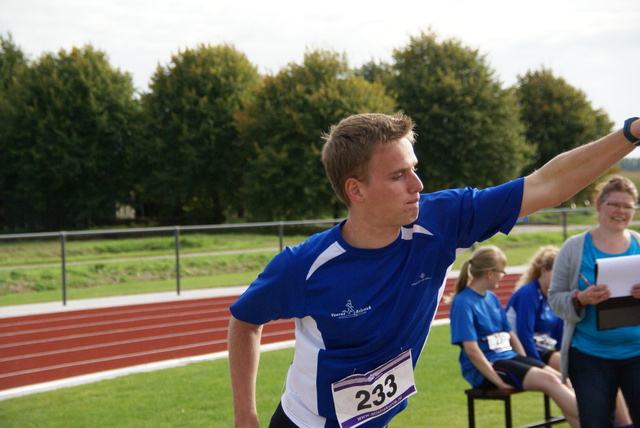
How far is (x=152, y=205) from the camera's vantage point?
1983 inches

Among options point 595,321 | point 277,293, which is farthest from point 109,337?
point 277,293

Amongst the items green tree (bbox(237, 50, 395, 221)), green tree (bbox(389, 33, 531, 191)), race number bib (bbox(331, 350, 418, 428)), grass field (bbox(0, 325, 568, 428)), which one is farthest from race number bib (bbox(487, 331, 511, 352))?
green tree (bbox(389, 33, 531, 191))

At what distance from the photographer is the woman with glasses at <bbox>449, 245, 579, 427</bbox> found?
17.2 feet

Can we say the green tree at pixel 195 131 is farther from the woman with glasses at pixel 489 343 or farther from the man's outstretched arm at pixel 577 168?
the man's outstretched arm at pixel 577 168

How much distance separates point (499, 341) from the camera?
18.2 feet

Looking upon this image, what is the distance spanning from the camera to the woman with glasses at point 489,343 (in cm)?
523

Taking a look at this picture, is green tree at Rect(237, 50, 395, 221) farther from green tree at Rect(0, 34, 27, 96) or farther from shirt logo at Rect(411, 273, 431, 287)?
shirt logo at Rect(411, 273, 431, 287)

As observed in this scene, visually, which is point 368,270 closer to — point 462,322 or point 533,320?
point 462,322

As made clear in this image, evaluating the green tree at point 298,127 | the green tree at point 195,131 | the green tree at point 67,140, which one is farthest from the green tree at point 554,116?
the green tree at point 67,140

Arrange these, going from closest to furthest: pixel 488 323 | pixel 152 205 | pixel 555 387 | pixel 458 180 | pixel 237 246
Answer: pixel 555 387 → pixel 488 323 → pixel 237 246 → pixel 458 180 → pixel 152 205

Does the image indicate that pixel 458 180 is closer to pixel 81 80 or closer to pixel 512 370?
pixel 81 80

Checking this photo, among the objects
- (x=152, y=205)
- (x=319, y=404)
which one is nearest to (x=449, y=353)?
(x=319, y=404)

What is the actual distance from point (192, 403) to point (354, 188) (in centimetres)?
494

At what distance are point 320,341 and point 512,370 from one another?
3118 mm
